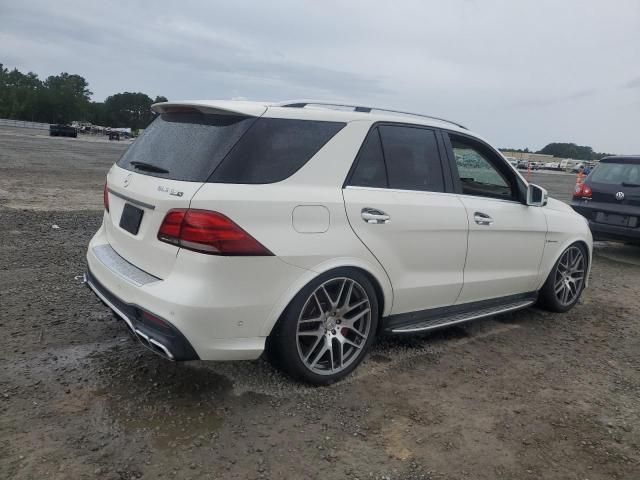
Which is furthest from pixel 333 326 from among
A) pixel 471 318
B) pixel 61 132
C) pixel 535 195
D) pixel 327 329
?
pixel 61 132

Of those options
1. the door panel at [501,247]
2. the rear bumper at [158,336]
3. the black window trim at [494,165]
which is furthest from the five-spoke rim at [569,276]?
the rear bumper at [158,336]

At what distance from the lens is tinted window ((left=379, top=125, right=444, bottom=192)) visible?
3.82 m

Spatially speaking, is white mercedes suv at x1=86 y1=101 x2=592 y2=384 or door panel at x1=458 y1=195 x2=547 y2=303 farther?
door panel at x1=458 y1=195 x2=547 y2=303

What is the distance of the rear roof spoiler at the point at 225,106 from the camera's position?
3.22 meters

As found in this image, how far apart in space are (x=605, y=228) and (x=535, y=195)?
4.36 meters

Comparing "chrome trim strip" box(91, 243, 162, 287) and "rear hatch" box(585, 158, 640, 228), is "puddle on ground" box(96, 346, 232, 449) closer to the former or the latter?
"chrome trim strip" box(91, 243, 162, 287)

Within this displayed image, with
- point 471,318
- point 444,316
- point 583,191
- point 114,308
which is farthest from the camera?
point 583,191

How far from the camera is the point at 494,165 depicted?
15.4 feet

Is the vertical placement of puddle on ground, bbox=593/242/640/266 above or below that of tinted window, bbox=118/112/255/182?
below

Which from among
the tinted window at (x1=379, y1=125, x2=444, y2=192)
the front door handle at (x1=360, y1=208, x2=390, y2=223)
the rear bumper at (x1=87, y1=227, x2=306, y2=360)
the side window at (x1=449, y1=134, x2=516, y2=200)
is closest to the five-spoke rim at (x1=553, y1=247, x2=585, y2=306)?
the side window at (x1=449, y1=134, x2=516, y2=200)

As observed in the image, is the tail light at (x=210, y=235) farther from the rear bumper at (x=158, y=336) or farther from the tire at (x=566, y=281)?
the tire at (x=566, y=281)

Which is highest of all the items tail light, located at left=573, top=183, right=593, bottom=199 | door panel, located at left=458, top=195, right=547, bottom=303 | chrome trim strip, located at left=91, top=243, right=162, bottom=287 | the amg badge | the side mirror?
tail light, located at left=573, top=183, right=593, bottom=199

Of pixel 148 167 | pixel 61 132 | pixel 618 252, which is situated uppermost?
pixel 148 167

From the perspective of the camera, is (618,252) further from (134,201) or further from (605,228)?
(134,201)
